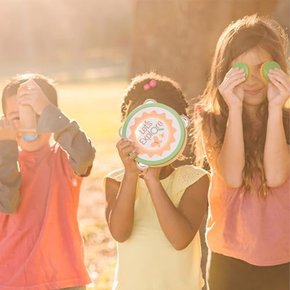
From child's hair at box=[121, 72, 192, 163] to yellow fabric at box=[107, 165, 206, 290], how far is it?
0.91 feet

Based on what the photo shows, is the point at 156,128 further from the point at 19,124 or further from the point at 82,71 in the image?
the point at 82,71

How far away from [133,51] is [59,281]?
273 cm

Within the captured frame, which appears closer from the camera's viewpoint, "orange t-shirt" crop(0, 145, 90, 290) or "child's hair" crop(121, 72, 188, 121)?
"child's hair" crop(121, 72, 188, 121)

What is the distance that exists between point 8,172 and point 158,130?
2.27 feet

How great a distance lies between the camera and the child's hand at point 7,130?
11.5ft

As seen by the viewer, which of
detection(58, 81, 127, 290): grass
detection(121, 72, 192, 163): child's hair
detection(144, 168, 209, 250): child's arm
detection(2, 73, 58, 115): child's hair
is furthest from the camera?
detection(58, 81, 127, 290): grass

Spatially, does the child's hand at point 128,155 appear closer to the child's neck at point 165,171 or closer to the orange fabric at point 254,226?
the child's neck at point 165,171

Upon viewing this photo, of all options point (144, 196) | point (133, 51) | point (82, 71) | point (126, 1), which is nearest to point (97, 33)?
point (126, 1)

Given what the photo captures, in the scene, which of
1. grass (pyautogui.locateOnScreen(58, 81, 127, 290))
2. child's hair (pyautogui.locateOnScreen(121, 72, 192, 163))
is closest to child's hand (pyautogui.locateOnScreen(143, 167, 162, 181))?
child's hair (pyautogui.locateOnScreen(121, 72, 192, 163))

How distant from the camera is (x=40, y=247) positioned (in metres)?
3.55

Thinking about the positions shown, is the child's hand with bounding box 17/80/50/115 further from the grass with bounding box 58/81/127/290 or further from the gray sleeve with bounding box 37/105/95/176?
the grass with bounding box 58/81/127/290

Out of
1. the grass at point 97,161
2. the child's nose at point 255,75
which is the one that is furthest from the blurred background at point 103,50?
the child's nose at point 255,75

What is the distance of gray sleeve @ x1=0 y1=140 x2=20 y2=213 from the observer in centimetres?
346

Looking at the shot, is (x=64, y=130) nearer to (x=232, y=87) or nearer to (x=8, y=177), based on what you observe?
(x=8, y=177)
